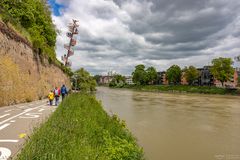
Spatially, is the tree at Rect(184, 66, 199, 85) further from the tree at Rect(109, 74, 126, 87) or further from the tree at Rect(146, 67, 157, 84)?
the tree at Rect(109, 74, 126, 87)

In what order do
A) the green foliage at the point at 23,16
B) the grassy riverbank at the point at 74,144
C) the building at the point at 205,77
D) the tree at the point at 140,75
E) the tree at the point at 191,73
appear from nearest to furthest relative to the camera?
the grassy riverbank at the point at 74,144 → the green foliage at the point at 23,16 → the tree at the point at 191,73 → the building at the point at 205,77 → the tree at the point at 140,75

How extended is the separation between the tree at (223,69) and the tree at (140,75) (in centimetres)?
4501

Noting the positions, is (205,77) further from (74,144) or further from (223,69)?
(74,144)

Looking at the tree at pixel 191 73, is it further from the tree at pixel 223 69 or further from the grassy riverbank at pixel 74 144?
the grassy riverbank at pixel 74 144

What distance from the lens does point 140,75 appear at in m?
118

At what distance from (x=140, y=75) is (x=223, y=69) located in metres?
49.0

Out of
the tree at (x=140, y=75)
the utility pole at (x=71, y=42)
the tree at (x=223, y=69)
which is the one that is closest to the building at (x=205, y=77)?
the tree at (x=140, y=75)

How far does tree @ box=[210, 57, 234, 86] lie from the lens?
245 ft

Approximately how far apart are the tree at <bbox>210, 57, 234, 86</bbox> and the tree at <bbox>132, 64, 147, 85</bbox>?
148 ft

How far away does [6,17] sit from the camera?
55.7 feet

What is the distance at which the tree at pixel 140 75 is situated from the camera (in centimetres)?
11699

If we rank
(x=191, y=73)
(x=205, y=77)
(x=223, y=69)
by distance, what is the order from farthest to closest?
1. (x=205, y=77)
2. (x=191, y=73)
3. (x=223, y=69)

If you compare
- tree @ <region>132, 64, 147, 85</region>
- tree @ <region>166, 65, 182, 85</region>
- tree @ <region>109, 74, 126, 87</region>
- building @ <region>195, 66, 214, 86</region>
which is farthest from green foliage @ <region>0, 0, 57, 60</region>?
tree @ <region>109, 74, 126, 87</region>

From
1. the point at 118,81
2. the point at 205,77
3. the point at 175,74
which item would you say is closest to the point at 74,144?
the point at 175,74
